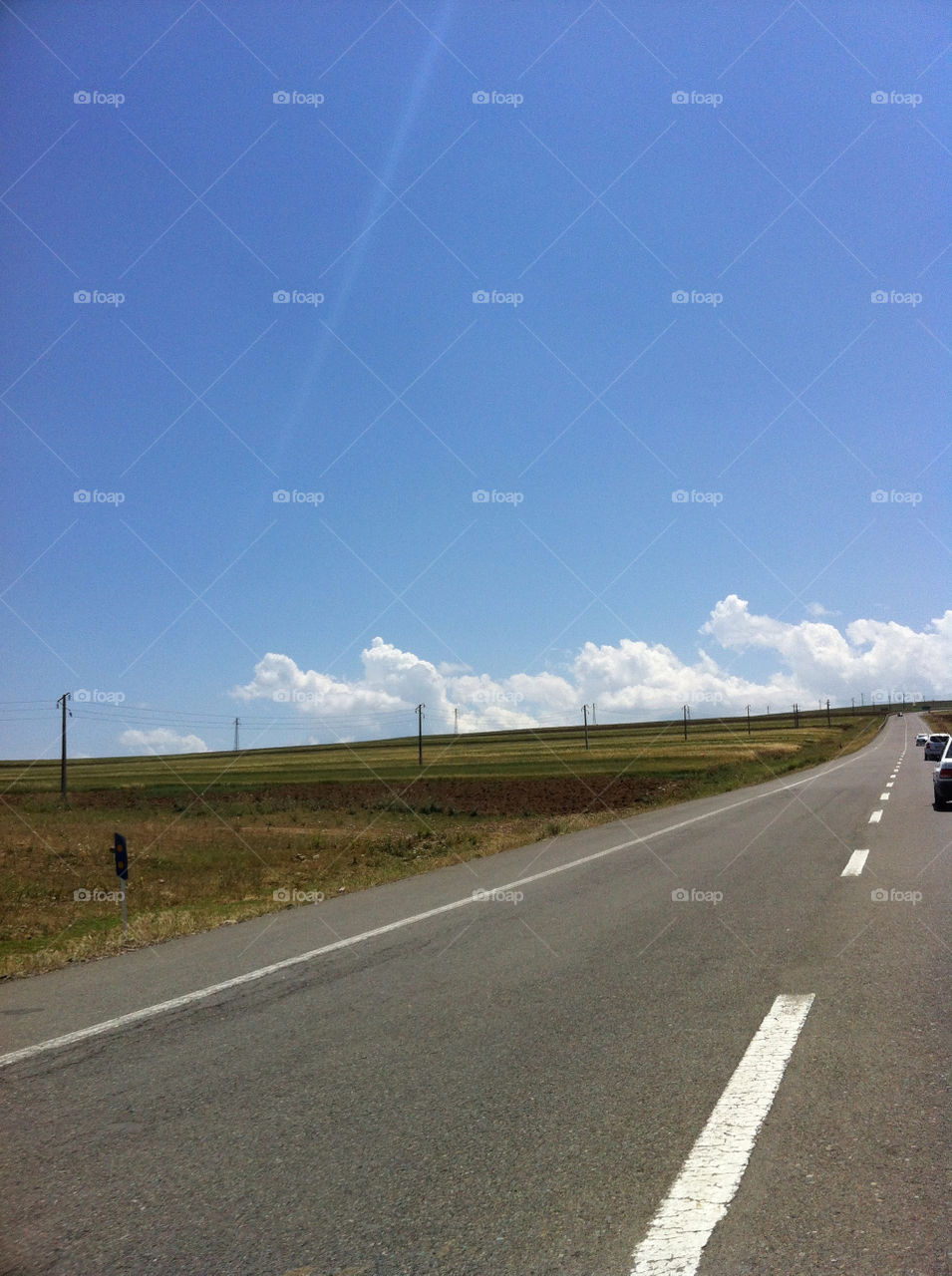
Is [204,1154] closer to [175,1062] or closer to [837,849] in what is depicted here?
[175,1062]

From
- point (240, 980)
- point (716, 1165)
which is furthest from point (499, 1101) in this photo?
point (240, 980)

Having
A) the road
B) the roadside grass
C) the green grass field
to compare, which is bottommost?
the green grass field

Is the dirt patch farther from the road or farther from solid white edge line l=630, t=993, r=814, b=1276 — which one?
solid white edge line l=630, t=993, r=814, b=1276

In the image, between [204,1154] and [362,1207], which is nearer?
[362,1207]

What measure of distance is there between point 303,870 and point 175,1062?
1437 centimetres

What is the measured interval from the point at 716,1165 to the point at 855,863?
31.2ft

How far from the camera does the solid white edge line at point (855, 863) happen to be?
452 inches

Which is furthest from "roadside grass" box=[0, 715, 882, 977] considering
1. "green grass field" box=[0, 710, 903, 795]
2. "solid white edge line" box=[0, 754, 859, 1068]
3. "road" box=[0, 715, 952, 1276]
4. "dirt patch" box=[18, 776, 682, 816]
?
"green grass field" box=[0, 710, 903, 795]

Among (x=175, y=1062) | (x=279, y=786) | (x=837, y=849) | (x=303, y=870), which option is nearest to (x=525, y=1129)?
(x=175, y=1062)

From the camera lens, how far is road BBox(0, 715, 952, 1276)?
3.23 metres

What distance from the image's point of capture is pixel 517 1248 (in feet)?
10.3

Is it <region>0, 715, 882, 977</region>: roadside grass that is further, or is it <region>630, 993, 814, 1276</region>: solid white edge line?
<region>0, 715, 882, 977</region>: roadside grass

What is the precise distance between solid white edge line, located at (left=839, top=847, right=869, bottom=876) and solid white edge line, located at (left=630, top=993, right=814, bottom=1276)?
22.1ft

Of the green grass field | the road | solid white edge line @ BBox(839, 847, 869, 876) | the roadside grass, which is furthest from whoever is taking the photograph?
the green grass field
